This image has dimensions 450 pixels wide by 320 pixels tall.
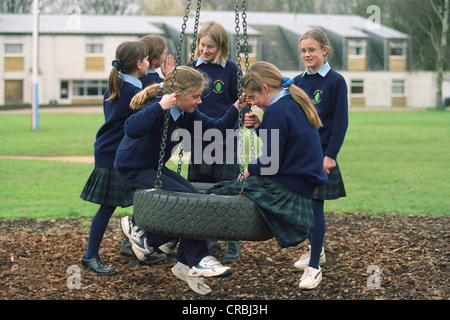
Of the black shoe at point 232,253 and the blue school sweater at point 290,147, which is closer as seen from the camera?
the blue school sweater at point 290,147

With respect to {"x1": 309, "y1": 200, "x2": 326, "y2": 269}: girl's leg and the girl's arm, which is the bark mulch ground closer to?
{"x1": 309, "y1": 200, "x2": 326, "y2": 269}: girl's leg

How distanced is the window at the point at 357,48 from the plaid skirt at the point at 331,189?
129ft

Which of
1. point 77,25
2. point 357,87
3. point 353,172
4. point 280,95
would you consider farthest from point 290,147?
point 357,87

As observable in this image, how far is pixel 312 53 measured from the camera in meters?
4.33

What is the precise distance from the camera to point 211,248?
17.1 ft

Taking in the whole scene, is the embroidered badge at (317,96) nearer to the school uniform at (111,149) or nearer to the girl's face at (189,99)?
the girl's face at (189,99)

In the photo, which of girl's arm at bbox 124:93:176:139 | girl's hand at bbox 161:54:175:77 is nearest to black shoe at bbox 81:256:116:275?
girl's arm at bbox 124:93:176:139

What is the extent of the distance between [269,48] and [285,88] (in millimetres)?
38639

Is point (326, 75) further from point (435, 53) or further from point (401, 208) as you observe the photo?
point (435, 53)

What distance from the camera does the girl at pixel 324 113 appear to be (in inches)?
169

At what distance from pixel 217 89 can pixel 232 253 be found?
1.40 m

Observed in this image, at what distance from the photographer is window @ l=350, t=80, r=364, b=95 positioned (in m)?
42.9

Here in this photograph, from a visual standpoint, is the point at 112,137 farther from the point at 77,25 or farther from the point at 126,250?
the point at 77,25

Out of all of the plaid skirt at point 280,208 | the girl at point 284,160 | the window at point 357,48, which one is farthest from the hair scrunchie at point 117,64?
the window at point 357,48
